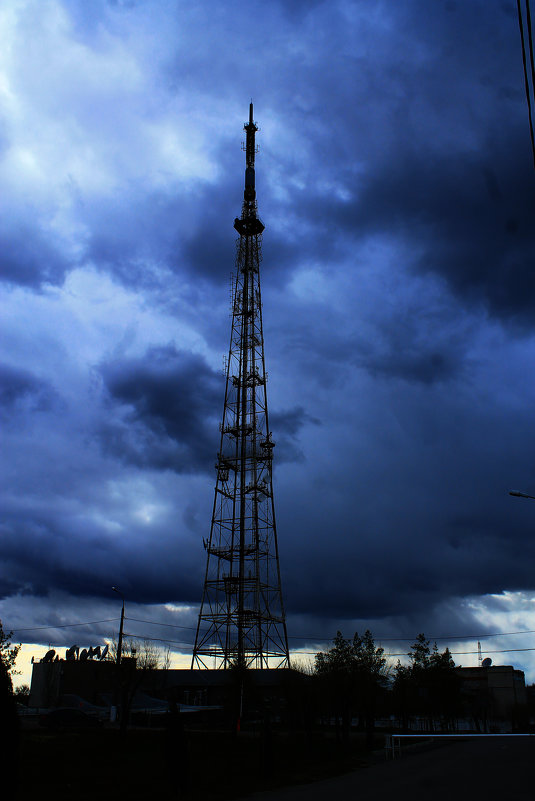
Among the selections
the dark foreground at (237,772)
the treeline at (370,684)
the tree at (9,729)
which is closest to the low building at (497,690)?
the treeline at (370,684)

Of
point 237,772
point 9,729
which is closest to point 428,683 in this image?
point 237,772

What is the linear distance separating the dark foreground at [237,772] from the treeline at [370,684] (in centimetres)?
581

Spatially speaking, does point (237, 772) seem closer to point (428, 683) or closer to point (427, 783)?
point (427, 783)

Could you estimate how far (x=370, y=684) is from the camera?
53.9 m

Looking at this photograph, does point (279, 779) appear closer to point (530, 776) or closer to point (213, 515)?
point (530, 776)

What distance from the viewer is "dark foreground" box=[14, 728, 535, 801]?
70.3 feet

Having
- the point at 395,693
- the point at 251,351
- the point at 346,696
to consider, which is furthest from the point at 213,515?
the point at 395,693

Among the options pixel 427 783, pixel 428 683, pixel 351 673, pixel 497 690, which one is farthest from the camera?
pixel 497 690

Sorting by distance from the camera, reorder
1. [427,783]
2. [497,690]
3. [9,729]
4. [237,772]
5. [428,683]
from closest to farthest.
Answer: [9,729] < [427,783] < [237,772] < [428,683] < [497,690]

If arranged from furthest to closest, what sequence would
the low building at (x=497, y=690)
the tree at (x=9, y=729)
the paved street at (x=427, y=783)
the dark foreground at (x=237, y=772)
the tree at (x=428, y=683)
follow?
the low building at (x=497, y=690) → the tree at (x=428, y=683) → the dark foreground at (x=237, y=772) → the paved street at (x=427, y=783) → the tree at (x=9, y=729)

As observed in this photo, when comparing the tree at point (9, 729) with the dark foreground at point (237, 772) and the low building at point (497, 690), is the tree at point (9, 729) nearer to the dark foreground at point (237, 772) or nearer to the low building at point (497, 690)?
the dark foreground at point (237, 772)

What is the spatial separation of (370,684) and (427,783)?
30557 mm

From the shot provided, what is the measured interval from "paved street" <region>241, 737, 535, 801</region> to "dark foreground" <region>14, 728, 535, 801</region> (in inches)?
1.3

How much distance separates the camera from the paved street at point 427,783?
20844 mm
